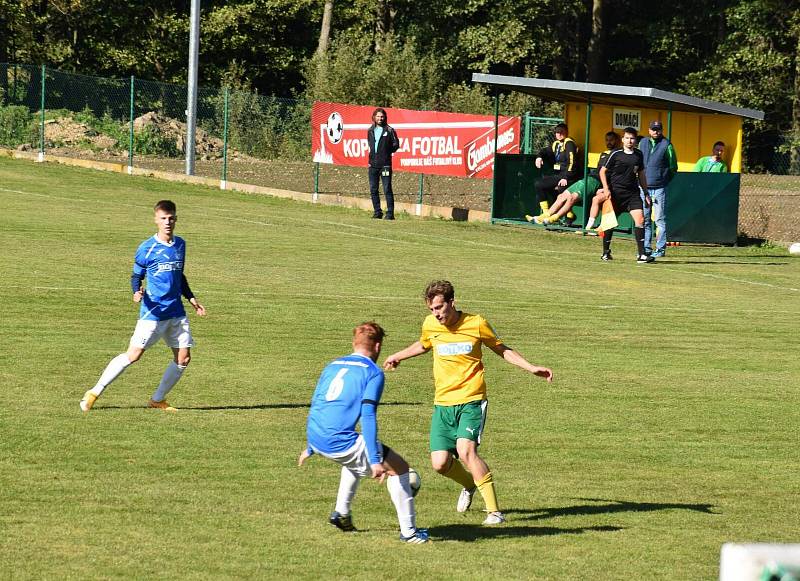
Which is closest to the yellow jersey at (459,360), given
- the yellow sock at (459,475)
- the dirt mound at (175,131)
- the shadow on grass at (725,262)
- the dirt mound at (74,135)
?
the yellow sock at (459,475)

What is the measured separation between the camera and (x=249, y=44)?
55375mm

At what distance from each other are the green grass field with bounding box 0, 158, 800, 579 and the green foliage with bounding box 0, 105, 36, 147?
13.3 meters

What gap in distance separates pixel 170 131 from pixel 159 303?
27.1 meters

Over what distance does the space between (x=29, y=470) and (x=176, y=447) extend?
1266mm

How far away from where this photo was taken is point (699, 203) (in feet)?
84.5

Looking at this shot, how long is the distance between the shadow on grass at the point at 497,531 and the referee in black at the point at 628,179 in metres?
14.9

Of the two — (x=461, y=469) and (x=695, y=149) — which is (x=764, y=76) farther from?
(x=461, y=469)

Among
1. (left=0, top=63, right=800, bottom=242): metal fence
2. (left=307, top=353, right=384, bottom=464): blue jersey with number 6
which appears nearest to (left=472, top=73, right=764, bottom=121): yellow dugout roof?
(left=0, top=63, right=800, bottom=242): metal fence

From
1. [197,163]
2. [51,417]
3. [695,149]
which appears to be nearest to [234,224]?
[695,149]

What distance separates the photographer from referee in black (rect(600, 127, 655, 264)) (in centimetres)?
2272

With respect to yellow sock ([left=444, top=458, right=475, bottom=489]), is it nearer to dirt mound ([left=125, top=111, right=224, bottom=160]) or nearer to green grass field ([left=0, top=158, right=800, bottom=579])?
green grass field ([left=0, top=158, right=800, bottom=579])

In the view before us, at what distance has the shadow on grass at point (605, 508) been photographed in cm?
889

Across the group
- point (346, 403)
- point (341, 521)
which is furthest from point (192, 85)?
point (346, 403)

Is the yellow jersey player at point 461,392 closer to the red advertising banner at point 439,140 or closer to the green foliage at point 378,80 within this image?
the red advertising banner at point 439,140
